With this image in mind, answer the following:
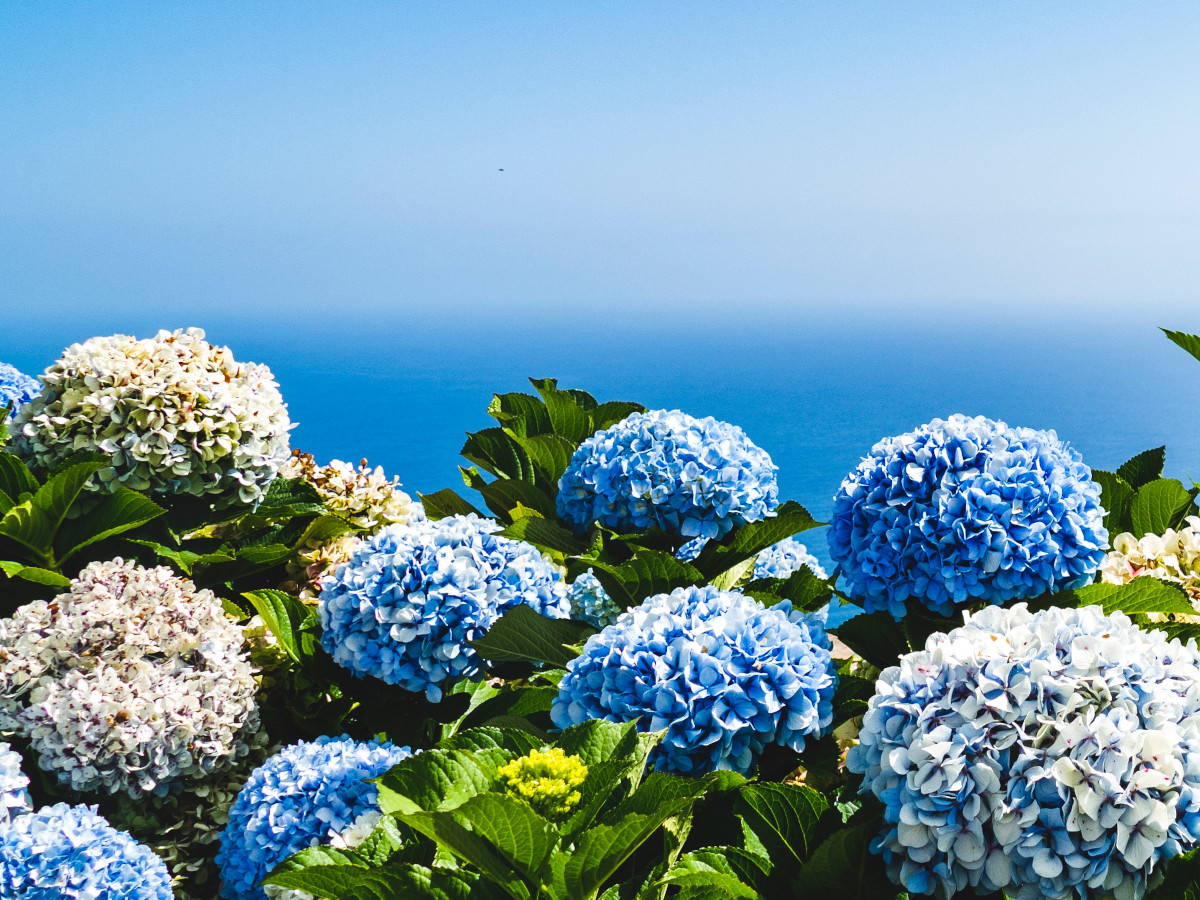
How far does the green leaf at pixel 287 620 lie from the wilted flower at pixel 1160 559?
224cm

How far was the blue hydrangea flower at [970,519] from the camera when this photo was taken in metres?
2.06

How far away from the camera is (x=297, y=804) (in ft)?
6.89

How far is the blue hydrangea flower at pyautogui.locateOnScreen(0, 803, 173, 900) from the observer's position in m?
1.96

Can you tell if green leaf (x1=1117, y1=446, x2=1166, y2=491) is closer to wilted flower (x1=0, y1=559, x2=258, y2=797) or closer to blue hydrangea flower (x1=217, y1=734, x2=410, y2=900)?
blue hydrangea flower (x1=217, y1=734, x2=410, y2=900)

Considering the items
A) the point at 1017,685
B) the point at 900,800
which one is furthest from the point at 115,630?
the point at 1017,685

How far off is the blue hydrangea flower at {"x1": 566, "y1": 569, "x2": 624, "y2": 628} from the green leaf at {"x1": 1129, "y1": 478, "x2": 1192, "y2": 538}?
1.69 meters

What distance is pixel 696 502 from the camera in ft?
8.59

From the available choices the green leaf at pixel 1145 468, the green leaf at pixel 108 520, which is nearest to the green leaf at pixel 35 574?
the green leaf at pixel 108 520

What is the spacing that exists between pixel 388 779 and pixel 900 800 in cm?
83

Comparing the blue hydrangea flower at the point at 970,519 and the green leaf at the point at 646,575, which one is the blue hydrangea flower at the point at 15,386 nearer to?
the green leaf at the point at 646,575

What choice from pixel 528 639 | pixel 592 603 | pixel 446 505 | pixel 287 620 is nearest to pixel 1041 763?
pixel 528 639

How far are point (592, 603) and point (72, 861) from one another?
1.46 metres

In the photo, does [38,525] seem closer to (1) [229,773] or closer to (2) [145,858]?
(1) [229,773]

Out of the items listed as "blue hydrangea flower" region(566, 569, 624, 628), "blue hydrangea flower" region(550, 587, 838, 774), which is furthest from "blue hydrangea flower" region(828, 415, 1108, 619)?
"blue hydrangea flower" region(566, 569, 624, 628)
